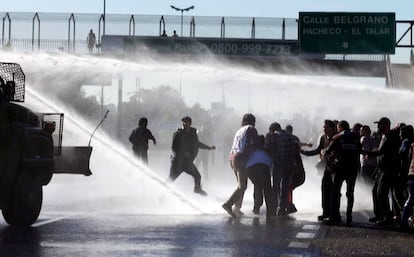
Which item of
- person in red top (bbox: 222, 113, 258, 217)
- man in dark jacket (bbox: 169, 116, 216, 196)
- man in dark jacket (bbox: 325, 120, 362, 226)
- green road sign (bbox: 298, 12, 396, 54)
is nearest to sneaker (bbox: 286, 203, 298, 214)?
person in red top (bbox: 222, 113, 258, 217)

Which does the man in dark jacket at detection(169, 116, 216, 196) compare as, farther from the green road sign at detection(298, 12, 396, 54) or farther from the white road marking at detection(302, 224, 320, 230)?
the green road sign at detection(298, 12, 396, 54)

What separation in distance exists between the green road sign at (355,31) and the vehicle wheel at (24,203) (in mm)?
29325

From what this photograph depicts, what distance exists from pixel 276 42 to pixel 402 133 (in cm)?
3073

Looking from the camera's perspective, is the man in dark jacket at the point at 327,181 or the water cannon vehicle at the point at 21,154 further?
the man in dark jacket at the point at 327,181

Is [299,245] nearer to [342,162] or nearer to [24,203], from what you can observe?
[342,162]

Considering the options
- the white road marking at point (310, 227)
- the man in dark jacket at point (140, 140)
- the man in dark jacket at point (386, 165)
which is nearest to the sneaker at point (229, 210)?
the white road marking at point (310, 227)

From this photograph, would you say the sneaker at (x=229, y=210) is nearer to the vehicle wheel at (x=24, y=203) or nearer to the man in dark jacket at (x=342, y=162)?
the man in dark jacket at (x=342, y=162)

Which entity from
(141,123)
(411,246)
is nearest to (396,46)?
(141,123)

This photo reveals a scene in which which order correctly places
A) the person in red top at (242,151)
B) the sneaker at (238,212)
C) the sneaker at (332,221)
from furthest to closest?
1. the sneaker at (238,212)
2. the person in red top at (242,151)
3. the sneaker at (332,221)

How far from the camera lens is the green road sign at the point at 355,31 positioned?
40.5 m

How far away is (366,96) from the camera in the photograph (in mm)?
25828

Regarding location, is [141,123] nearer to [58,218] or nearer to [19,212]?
[58,218]

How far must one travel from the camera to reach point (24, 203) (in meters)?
12.5

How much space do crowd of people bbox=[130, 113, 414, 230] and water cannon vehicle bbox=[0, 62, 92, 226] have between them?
9.63 feet
